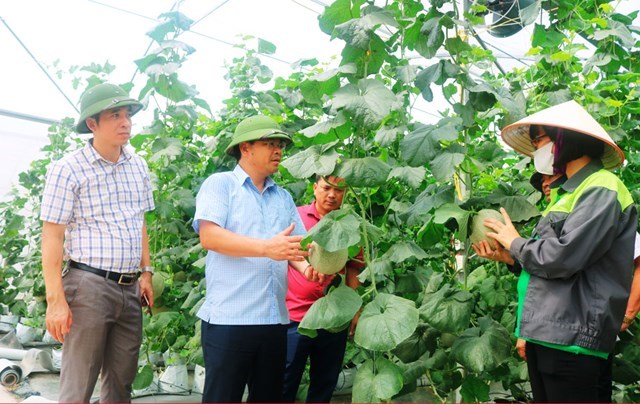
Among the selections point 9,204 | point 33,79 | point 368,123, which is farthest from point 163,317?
point 33,79

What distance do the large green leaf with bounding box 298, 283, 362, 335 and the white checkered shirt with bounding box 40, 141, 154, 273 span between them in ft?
3.29

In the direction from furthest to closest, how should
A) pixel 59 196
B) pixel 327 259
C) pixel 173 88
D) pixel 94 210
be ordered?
1. pixel 173 88
2. pixel 94 210
3. pixel 59 196
4. pixel 327 259

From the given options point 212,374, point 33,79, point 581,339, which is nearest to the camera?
point 581,339

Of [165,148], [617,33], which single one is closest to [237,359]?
[165,148]

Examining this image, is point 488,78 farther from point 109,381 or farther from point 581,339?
point 109,381

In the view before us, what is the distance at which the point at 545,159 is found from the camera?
2.11m

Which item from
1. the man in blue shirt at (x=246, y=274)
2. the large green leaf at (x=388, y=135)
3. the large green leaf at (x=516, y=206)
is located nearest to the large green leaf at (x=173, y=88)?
the man in blue shirt at (x=246, y=274)

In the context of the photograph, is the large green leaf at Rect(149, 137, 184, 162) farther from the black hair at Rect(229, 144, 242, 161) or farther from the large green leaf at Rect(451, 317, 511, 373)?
the large green leaf at Rect(451, 317, 511, 373)

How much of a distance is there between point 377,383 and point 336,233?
55 centimetres

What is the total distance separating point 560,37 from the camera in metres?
2.71

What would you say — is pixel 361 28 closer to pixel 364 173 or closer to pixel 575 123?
pixel 364 173

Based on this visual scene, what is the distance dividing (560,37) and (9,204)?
5821mm

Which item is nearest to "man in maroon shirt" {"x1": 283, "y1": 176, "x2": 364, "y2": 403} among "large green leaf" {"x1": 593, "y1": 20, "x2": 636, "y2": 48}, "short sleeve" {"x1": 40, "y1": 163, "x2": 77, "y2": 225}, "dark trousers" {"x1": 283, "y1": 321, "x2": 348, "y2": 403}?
"dark trousers" {"x1": 283, "y1": 321, "x2": 348, "y2": 403}

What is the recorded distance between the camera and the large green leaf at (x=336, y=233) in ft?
6.25
